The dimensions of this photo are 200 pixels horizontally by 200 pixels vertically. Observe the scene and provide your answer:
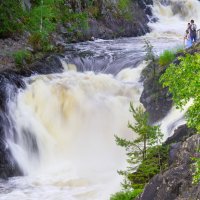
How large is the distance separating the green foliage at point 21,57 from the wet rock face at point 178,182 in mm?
14861

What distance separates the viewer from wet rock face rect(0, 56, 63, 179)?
1769cm

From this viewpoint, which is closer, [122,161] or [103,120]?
[122,161]

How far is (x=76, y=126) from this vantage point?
69.9ft

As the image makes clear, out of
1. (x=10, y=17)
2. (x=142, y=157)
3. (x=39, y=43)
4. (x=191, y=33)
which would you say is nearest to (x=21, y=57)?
(x=39, y=43)

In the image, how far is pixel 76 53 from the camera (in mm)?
28672

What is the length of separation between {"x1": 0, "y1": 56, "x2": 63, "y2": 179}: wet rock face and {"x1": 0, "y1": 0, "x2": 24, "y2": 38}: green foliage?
10.5ft

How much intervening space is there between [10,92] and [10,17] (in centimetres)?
993

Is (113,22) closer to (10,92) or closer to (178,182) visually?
(10,92)

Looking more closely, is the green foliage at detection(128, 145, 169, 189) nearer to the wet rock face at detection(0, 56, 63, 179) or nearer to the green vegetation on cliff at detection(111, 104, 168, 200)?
the green vegetation on cliff at detection(111, 104, 168, 200)

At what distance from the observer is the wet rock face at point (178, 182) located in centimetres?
987

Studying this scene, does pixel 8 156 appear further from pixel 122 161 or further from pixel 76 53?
pixel 76 53

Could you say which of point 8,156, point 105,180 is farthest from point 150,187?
point 8,156

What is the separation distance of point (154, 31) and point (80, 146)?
78.6 feet

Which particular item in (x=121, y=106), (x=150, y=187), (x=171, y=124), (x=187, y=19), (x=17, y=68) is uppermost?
(x=187, y=19)
